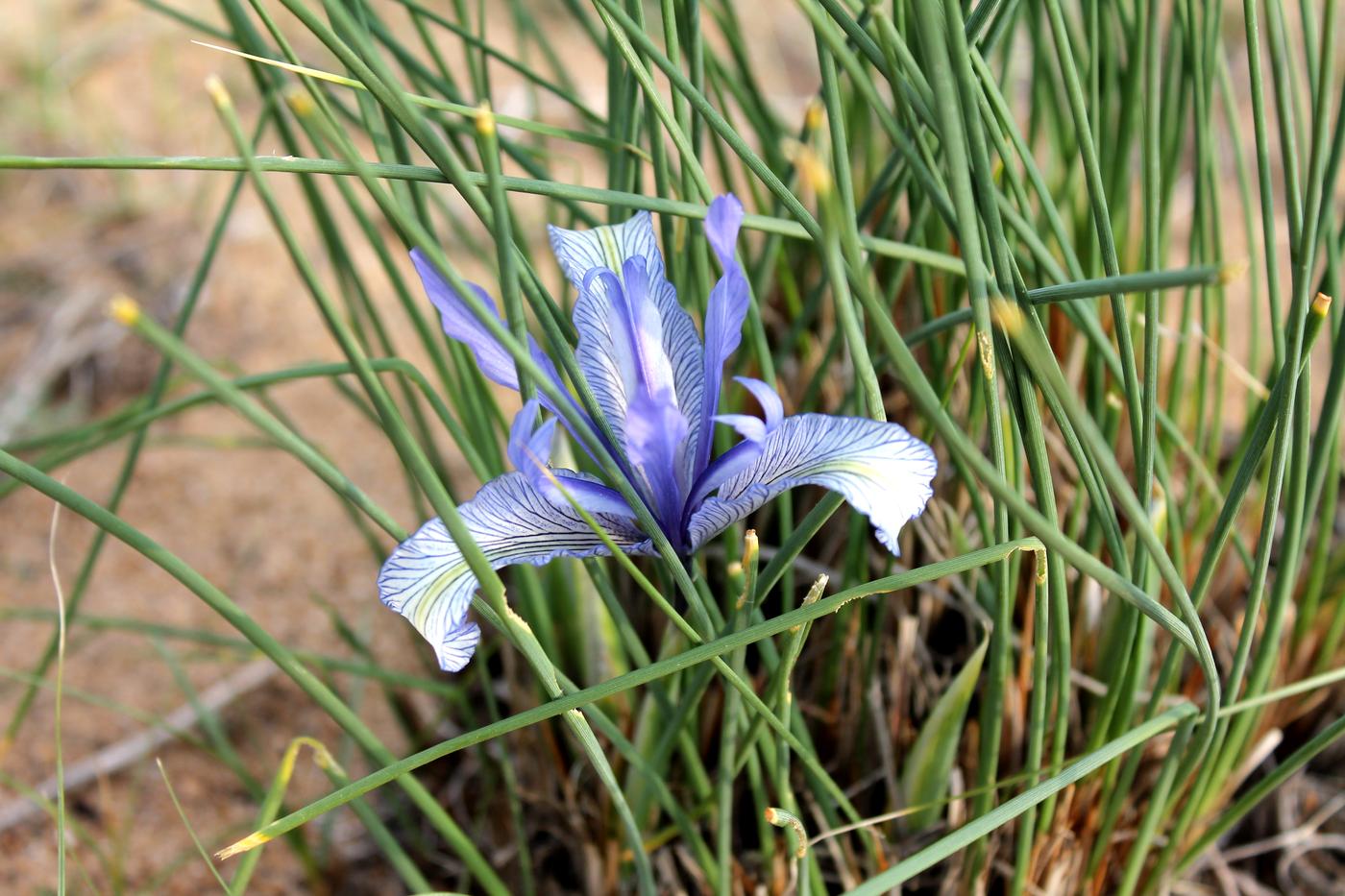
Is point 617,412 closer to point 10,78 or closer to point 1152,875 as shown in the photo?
point 1152,875

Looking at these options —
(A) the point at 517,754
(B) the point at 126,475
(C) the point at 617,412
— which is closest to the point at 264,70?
(B) the point at 126,475

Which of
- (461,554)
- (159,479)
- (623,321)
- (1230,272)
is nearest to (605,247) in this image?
(623,321)

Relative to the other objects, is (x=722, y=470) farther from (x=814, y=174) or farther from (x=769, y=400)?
(x=814, y=174)

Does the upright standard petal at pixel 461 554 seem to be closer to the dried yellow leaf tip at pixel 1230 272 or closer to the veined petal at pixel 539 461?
the veined petal at pixel 539 461

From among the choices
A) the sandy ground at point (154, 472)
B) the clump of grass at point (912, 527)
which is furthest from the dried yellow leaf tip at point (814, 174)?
the sandy ground at point (154, 472)

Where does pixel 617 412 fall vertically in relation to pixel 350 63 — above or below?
below

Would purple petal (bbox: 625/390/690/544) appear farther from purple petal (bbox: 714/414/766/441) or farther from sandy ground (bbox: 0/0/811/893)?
sandy ground (bbox: 0/0/811/893)

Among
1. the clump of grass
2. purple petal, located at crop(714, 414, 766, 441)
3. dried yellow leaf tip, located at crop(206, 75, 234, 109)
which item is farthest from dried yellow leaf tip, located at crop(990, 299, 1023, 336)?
dried yellow leaf tip, located at crop(206, 75, 234, 109)
